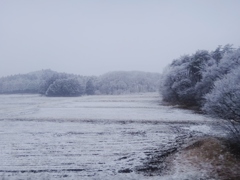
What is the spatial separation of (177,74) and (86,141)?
111 ft

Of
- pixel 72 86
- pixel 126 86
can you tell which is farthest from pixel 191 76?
pixel 126 86

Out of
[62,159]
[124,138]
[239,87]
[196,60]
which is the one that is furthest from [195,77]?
[62,159]

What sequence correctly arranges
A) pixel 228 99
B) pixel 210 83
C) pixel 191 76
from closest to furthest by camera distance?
1. pixel 228 99
2. pixel 210 83
3. pixel 191 76

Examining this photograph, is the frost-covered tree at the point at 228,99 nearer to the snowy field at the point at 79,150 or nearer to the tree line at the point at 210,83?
the tree line at the point at 210,83

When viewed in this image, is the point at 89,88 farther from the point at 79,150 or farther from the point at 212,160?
the point at 212,160

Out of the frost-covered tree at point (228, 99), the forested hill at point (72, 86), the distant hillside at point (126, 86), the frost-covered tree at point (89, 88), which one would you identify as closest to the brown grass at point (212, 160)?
the frost-covered tree at point (228, 99)

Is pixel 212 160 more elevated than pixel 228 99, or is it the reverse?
pixel 228 99

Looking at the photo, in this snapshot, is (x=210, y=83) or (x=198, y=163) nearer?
(x=198, y=163)

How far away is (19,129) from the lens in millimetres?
22109

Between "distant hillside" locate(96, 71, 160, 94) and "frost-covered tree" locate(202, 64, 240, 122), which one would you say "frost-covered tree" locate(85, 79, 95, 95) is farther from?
"frost-covered tree" locate(202, 64, 240, 122)

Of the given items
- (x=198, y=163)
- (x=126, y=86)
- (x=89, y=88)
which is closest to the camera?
(x=198, y=163)

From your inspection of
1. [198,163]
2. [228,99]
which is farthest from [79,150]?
[228,99]

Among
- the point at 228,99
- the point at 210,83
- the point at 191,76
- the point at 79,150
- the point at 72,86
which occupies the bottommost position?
the point at 79,150

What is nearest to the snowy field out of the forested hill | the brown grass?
the brown grass
